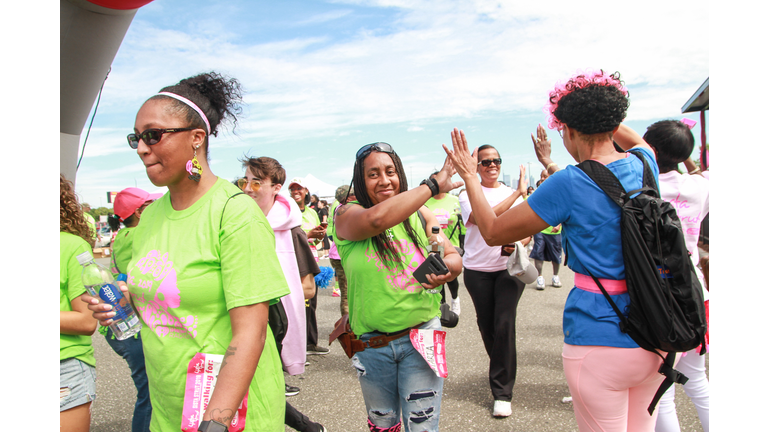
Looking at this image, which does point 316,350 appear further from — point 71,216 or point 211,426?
point 211,426

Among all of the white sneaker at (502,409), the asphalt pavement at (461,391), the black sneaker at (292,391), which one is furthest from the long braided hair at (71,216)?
the white sneaker at (502,409)

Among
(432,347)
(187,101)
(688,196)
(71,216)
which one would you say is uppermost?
(187,101)

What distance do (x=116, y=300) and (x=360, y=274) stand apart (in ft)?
3.55

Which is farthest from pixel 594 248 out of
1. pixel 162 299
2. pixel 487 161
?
pixel 487 161

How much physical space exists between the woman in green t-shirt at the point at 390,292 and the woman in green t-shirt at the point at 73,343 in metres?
1.30

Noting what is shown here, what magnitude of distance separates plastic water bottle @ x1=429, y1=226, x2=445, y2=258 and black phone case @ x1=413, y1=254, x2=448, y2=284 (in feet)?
0.52

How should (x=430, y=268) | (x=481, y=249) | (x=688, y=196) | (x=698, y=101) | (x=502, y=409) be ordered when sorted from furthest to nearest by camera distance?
(x=698, y=101)
(x=481, y=249)
(x=502, y=409)
(x=688, y=196)
(x=430, y=268)

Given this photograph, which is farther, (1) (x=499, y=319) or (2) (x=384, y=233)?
(1) (x=499, y=319)

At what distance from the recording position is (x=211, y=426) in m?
1.35

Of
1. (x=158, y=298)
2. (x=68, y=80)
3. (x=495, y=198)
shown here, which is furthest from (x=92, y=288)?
(x=495, y=198)

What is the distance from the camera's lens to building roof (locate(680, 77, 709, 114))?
924 centimetres

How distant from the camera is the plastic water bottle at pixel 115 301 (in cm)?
174

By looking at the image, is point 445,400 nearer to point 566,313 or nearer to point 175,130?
point 566,313

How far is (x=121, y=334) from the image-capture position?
1745mm
